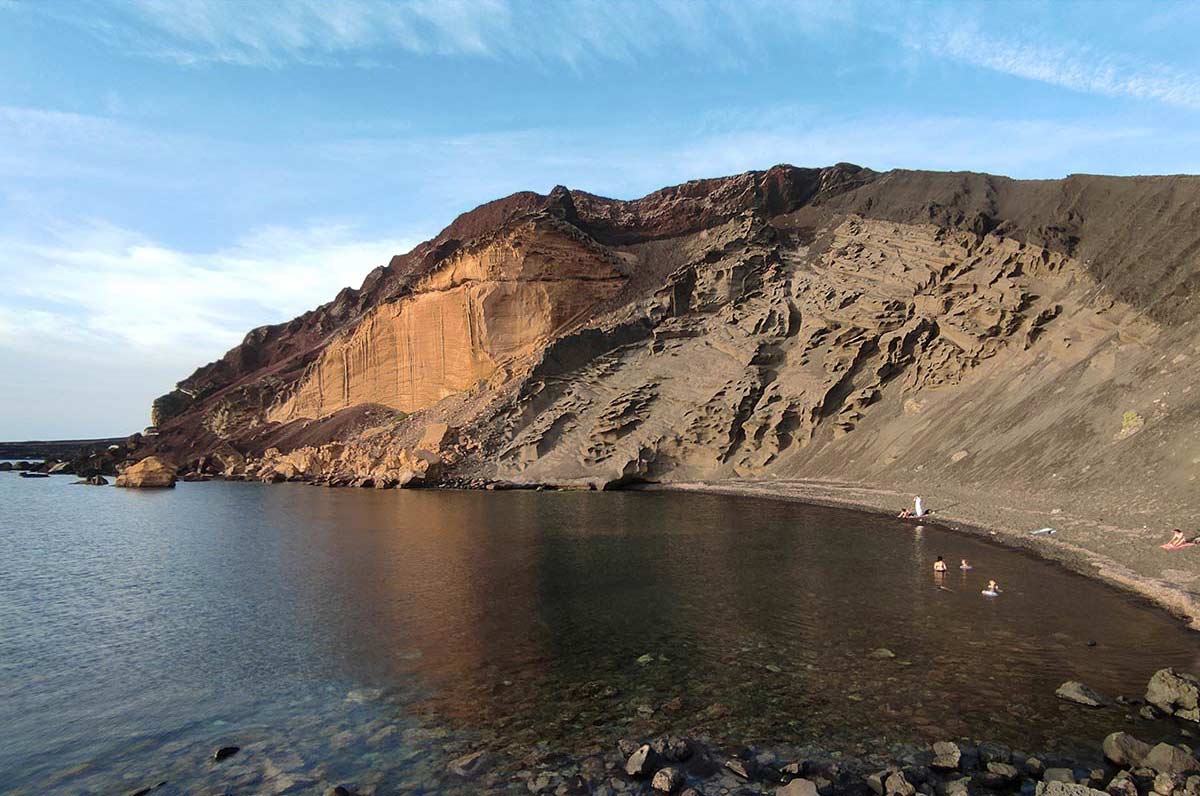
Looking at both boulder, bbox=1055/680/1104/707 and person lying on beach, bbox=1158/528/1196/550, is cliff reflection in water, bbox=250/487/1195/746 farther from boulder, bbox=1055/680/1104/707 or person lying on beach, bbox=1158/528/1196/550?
person lying on beach, bbox=1158/528/1196/550

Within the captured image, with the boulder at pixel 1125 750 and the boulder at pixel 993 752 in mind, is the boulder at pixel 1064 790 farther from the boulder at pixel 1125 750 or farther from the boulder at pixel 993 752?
the boulder at pixel 1125 750

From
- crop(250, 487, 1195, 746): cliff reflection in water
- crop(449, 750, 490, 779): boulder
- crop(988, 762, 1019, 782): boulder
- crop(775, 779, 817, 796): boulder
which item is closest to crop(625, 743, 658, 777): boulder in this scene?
crop(250, 487, 1195, 746): cliff reflection in water

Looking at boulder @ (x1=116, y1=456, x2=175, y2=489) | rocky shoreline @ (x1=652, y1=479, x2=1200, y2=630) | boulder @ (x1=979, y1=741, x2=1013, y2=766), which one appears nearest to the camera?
boulder @ (x1=979, y1=741, x2=1013, y2=766)

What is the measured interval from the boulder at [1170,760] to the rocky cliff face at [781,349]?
1413cm

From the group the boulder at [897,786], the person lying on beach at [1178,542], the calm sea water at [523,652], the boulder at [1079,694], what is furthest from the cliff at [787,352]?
the boulder at [897,786]

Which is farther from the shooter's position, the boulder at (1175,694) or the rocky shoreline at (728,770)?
the boulder at (1175,694)

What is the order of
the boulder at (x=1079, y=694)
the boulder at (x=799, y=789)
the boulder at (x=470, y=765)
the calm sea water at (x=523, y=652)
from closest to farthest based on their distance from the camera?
the boulder at (x=799, y=789) < the boulder at (x=470, y=765) < the calm sea water at (x=523, y=652) < the boulder at (x=1079, y=694)

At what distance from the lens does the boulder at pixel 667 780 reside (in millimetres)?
7613

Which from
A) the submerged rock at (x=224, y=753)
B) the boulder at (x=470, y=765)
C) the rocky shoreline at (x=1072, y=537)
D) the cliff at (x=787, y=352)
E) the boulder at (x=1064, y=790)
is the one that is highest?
the cliff at (x=787, y=352)

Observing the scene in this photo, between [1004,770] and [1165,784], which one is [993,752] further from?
[1165,784]

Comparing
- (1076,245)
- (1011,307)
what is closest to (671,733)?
(1011,307)

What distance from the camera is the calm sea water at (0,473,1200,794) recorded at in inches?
356

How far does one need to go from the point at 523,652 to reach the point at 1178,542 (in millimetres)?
15134

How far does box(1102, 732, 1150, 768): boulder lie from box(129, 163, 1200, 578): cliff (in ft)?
42.3
